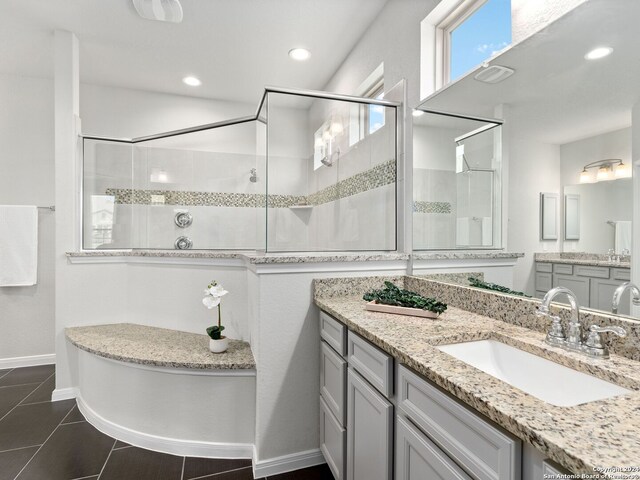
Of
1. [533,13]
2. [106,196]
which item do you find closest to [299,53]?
[533,13]

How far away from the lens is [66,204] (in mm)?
2529

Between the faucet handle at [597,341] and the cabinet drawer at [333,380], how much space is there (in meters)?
0.86

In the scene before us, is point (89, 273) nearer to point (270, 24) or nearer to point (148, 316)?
point (148, 316)

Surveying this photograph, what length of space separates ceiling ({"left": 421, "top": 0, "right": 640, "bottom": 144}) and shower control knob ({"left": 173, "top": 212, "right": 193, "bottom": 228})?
285cm

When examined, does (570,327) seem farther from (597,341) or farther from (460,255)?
(460,255)

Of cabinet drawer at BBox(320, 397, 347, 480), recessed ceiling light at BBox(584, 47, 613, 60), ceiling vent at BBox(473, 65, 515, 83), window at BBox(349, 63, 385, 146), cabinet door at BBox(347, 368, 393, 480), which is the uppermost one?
window at BBox(349, 63, 385, 146)

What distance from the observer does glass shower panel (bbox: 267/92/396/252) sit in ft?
6.92

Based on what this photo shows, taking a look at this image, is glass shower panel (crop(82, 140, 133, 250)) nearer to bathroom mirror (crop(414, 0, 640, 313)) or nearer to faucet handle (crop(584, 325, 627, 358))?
bathroom mirror (crop(414, 0, 640, 313))

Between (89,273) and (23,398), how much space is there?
1.02m

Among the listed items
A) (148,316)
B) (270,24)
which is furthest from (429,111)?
(148,316)

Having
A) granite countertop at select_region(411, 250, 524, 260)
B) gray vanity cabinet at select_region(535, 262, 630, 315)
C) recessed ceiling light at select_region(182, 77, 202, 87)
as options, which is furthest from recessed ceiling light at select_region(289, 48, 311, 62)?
gray vanity cabinet at select_region(535, 262, 630, 315)

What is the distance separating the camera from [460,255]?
1709 millimetres

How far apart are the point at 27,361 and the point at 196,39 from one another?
3308mm

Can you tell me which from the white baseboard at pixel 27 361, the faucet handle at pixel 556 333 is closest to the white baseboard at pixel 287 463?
the faucet handle at pixel 556 333
